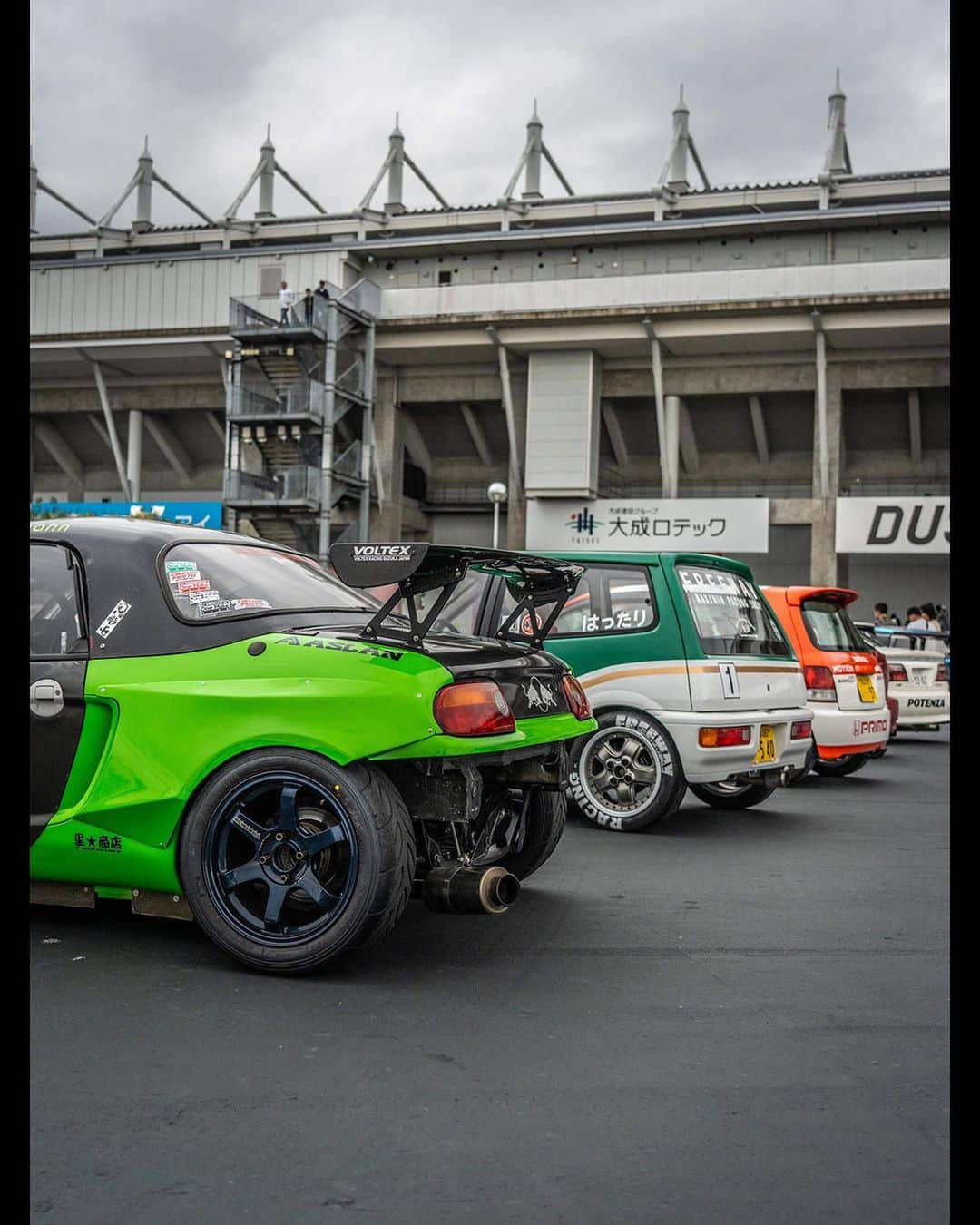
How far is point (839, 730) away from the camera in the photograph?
10.4 m

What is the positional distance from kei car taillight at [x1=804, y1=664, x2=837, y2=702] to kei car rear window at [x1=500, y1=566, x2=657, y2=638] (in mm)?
2861

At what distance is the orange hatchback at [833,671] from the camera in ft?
34.2

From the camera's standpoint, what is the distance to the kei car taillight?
34.1 ft

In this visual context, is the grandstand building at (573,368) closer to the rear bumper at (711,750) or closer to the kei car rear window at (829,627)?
the kei car rear window at (829,627)

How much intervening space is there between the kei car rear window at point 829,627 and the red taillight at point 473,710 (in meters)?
6.49

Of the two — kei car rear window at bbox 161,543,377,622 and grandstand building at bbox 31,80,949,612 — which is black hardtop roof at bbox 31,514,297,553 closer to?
kei car rear window at bbox 161,543,377,622

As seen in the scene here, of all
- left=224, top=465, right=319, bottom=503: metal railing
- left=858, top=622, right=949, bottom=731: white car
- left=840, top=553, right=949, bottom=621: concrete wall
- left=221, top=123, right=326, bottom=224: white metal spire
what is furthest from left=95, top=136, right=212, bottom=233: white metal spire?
left=858, top=622, right=949, bottom=731: white car

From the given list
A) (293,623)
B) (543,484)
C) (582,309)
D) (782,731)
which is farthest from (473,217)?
(293,623)

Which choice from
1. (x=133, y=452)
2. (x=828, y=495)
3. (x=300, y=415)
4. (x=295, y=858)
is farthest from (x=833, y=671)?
(x=133, y=452)

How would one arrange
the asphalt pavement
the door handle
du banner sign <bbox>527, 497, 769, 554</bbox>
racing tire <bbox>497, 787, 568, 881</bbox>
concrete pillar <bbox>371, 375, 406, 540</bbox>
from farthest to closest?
concrete pillar <bbox>371, 375, 406, 540</bbox>, du banner sign <bbox>527, 497, 769, 554</bbox>, racing tire <bbox>497, 787, 568, 881</bbox>, the door handle, the asphalt pavement

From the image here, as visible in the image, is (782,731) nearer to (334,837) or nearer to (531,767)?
(531,767)

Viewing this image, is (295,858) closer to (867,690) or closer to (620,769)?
(620,769)

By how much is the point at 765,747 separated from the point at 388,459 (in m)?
35.3

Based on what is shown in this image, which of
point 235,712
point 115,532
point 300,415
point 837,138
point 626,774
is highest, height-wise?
point 837,138
